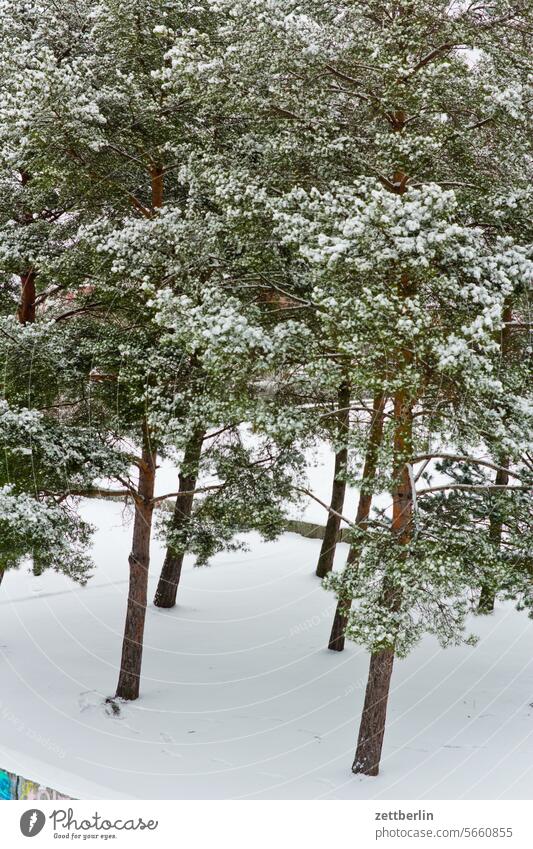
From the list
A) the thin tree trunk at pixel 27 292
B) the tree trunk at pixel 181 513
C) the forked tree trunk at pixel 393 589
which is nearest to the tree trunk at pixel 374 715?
the forked tree trunk at pixel 393 589

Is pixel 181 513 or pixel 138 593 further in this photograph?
pixel 181 513

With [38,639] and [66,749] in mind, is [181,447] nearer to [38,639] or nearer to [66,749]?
[66,749]

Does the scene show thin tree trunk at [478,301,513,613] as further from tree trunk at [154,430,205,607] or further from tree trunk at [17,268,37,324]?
tree trunk at [17,268,37,324]

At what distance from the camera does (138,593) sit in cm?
1191

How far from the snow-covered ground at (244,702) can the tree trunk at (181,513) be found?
35 centimetres

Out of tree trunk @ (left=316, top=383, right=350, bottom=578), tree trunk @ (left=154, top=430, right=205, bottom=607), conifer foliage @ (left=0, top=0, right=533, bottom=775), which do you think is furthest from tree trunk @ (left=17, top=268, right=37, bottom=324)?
tree trunk @ (left=316, top=383, right=350, bottom=578)

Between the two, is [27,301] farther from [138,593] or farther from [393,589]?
[393,589]

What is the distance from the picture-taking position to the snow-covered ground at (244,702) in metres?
9.68

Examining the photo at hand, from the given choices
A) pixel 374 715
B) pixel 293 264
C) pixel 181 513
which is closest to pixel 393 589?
pixel 374 715

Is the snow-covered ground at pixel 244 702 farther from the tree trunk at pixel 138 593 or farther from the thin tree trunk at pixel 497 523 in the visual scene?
the thin tree trunk at pixel 497 523

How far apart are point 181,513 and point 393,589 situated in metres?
4.97

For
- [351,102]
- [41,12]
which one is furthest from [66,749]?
[41,12]

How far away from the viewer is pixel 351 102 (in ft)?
30.5
